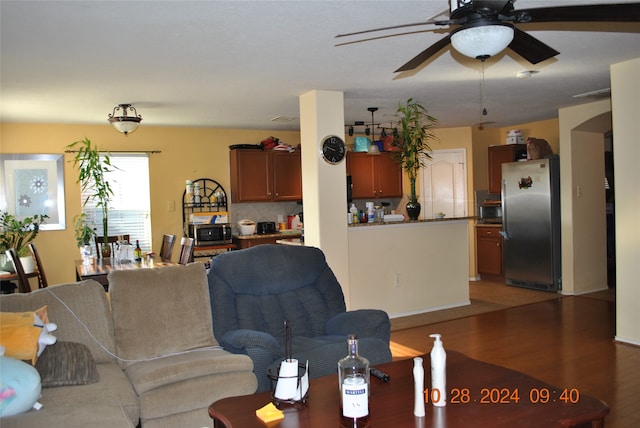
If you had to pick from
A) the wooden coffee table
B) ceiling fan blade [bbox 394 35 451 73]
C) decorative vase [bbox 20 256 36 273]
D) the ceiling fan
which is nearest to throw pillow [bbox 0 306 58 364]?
the wooden coffee table

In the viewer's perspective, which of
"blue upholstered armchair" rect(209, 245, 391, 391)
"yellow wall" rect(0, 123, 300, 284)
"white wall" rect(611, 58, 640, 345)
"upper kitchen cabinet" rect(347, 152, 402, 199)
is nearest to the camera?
"blue upholstered armchair" rect(209, 245, 391, 391)

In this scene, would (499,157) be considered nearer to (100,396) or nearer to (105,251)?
(105,251)

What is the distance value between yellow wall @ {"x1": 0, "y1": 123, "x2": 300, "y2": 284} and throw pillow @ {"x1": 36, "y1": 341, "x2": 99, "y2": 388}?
4.45 meters

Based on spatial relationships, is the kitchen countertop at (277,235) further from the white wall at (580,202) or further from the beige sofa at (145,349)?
the beige sofa at (145,349)

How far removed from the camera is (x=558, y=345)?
15.6ft

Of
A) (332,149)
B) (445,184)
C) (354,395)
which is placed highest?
(332,149)

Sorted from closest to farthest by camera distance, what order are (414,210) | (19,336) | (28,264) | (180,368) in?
(19,336) < (180,368) < (28,264) < (414,210)

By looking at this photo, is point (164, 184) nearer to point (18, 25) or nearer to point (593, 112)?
point (18, 25)

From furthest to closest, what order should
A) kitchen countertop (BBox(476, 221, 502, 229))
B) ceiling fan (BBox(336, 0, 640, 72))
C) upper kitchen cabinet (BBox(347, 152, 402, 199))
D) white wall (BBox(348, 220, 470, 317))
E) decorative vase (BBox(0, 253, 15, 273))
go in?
upper kitchen cabinet (BBox(347, 152, 402, 199)) < kitchen countertop (BBox(476, 221, 502, 229)) < white wall (BBox(348, 220, 470, 317)) < decorative vase (BBox(0, 253, 15, 273)) < ceiling fan (BBox(336, 0, 640, 72))

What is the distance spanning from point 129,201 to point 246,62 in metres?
3.77

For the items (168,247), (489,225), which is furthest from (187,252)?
(489,225)

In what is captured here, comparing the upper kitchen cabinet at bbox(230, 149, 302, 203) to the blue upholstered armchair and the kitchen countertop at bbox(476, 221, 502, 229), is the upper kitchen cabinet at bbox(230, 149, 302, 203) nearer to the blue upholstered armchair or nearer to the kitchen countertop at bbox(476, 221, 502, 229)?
the kitchen countertop at bbox(476, 221, 502, 229)

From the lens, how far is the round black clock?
552cm

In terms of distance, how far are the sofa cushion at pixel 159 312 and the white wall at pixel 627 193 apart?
12.2 ft
